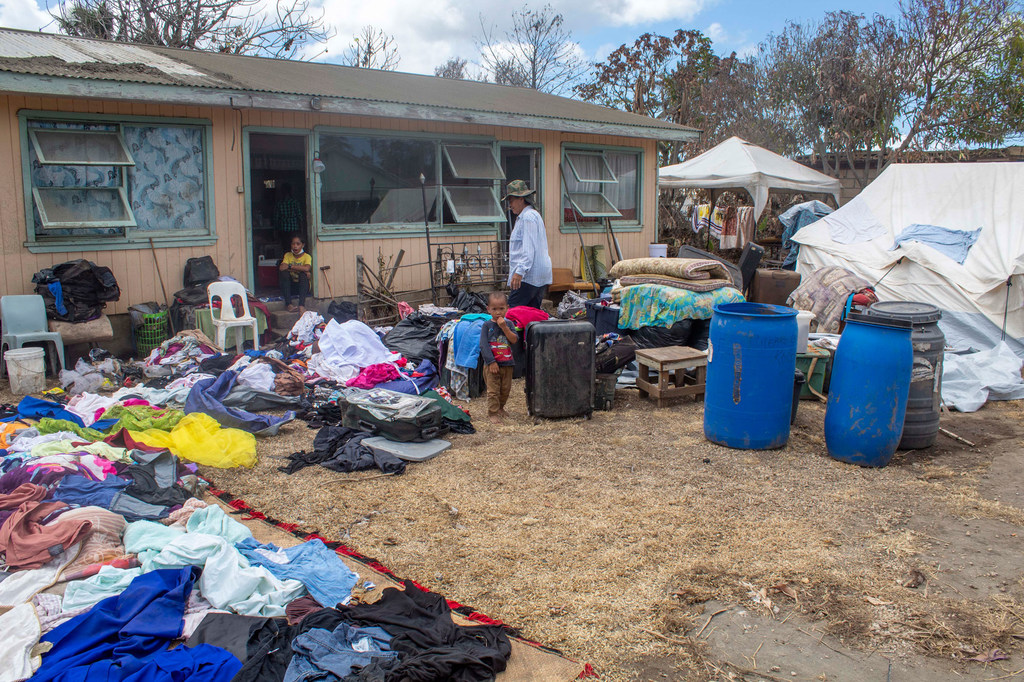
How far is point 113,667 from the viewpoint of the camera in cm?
297

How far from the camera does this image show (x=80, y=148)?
27.3ft

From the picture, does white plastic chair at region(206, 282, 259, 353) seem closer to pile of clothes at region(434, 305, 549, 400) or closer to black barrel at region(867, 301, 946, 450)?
pile of clothes at region(434, 305, 549, 400)

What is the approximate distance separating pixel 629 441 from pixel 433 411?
5.46 ft

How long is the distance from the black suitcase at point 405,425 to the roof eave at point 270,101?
443cm

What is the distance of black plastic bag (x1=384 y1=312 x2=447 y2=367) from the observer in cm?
861

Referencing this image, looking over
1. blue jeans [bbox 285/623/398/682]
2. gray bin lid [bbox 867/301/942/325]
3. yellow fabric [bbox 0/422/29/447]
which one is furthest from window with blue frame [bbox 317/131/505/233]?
blue jeans [bbox 285/623/398/682]

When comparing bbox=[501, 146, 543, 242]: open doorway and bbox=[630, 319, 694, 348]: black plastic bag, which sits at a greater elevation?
bbox=[501, 146, 543, 242]: open doorway

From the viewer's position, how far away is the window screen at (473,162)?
1143 centimetres

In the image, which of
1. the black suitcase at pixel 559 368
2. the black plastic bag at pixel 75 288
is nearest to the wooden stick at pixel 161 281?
the black plastic bag at pixel 75 288

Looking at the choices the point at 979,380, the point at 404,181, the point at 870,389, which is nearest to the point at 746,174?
the point at 404,181

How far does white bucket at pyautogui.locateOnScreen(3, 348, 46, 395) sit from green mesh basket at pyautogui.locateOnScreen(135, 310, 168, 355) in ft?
4.37

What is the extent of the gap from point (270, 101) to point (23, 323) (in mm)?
3649

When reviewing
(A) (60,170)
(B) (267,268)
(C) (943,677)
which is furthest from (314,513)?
(B) (267,268)

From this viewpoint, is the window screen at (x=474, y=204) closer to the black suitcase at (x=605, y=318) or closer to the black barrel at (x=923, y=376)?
the black suitcase at (x=605, y=318)
